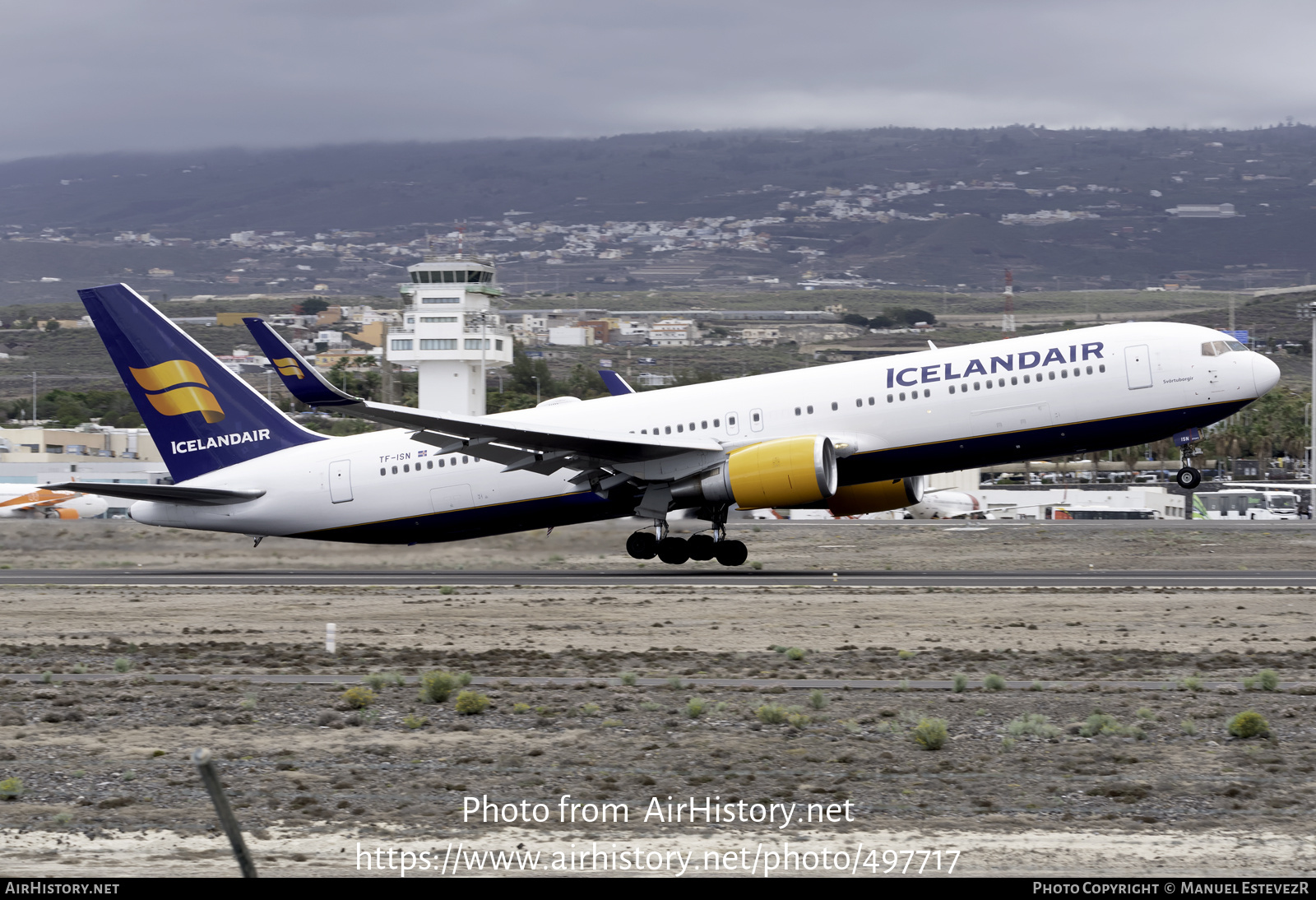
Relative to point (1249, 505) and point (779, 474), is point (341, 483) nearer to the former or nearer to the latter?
point (779, 474)

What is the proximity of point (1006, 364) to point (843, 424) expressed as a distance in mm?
3670

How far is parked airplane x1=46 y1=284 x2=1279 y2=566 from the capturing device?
1102 inches

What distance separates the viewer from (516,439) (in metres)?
28.0

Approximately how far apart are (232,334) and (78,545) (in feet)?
560

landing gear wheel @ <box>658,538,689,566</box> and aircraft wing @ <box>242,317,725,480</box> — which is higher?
aircraft wing @ <box>242,317,725,480</box>

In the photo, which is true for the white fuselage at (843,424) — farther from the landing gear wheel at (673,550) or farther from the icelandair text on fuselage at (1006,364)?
the landing gear wheel at (673,550)

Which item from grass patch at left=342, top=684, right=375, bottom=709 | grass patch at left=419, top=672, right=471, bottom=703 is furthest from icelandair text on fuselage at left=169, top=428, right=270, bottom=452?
grass patch at left=342, top=684, right=375, bottom=709

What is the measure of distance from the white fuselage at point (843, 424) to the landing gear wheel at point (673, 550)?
1.29m

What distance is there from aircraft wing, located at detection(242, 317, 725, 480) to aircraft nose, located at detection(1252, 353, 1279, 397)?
11362mm

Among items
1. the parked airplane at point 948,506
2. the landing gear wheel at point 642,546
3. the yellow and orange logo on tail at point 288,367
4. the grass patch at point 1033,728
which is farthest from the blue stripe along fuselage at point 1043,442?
the parked airplane at point 948,506

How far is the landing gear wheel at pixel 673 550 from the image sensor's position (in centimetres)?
3070

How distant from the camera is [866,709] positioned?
49.0ft

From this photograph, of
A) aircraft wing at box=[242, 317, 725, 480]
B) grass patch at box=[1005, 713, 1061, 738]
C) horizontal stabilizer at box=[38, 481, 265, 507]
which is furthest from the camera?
horizontal stabilizer at box=[38, 481, 265, 507]
